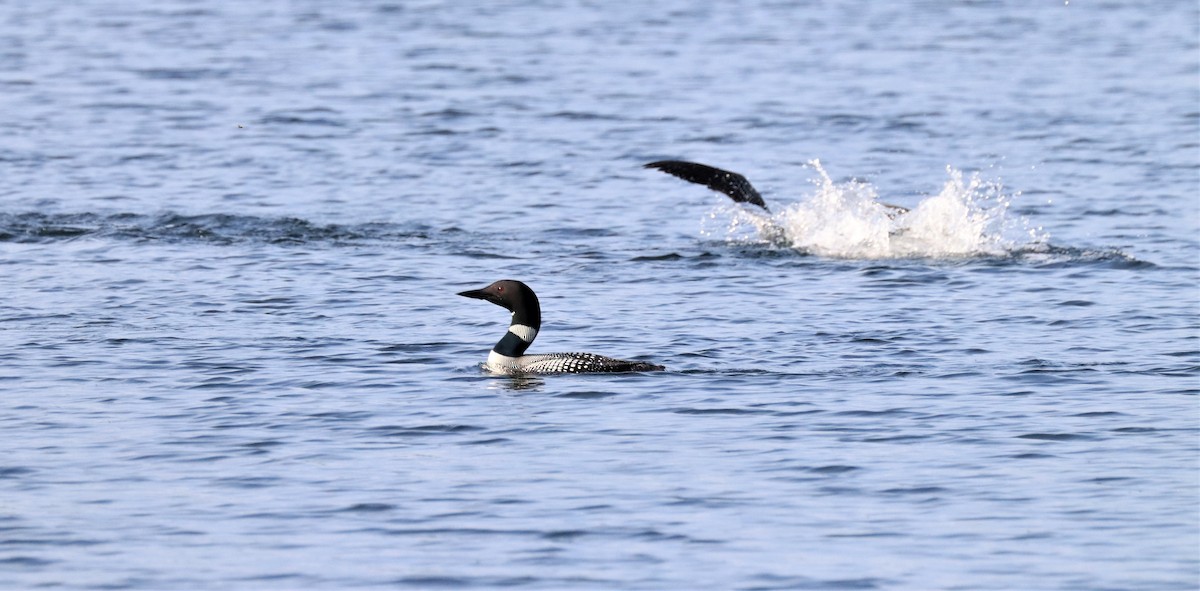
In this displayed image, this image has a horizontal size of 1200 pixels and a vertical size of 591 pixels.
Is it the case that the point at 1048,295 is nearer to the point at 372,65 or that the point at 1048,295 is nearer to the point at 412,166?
the point at 412,166

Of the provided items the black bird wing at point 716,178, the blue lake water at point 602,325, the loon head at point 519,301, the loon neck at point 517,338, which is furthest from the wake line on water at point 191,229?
the loon neck at point 517,338

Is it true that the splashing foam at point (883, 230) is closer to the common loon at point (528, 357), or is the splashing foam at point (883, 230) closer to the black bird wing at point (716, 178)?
the black bird wing at point (716, 178)

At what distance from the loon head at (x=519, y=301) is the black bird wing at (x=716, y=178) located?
15.4 feet

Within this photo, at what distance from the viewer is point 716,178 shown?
789 inches

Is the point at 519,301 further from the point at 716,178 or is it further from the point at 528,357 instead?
the point at 716,178

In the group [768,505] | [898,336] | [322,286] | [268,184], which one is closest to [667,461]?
[768,505]

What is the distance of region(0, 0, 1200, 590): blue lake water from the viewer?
10.9 m

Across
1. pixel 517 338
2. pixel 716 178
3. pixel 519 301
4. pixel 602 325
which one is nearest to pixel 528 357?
pixel 517 338

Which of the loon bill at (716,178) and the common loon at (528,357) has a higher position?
the loon bill at (716,178)

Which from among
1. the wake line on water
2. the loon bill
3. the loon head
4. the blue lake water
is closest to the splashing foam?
the blue lake water

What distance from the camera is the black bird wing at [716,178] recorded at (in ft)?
65.3

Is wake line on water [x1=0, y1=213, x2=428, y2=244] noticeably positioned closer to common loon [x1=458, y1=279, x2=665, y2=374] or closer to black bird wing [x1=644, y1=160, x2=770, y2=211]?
black bird wing [x1=644, y1=160, x2=770, y2=211]

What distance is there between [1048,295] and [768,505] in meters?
7.64

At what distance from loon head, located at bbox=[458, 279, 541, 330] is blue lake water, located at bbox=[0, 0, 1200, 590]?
20.3 inches
